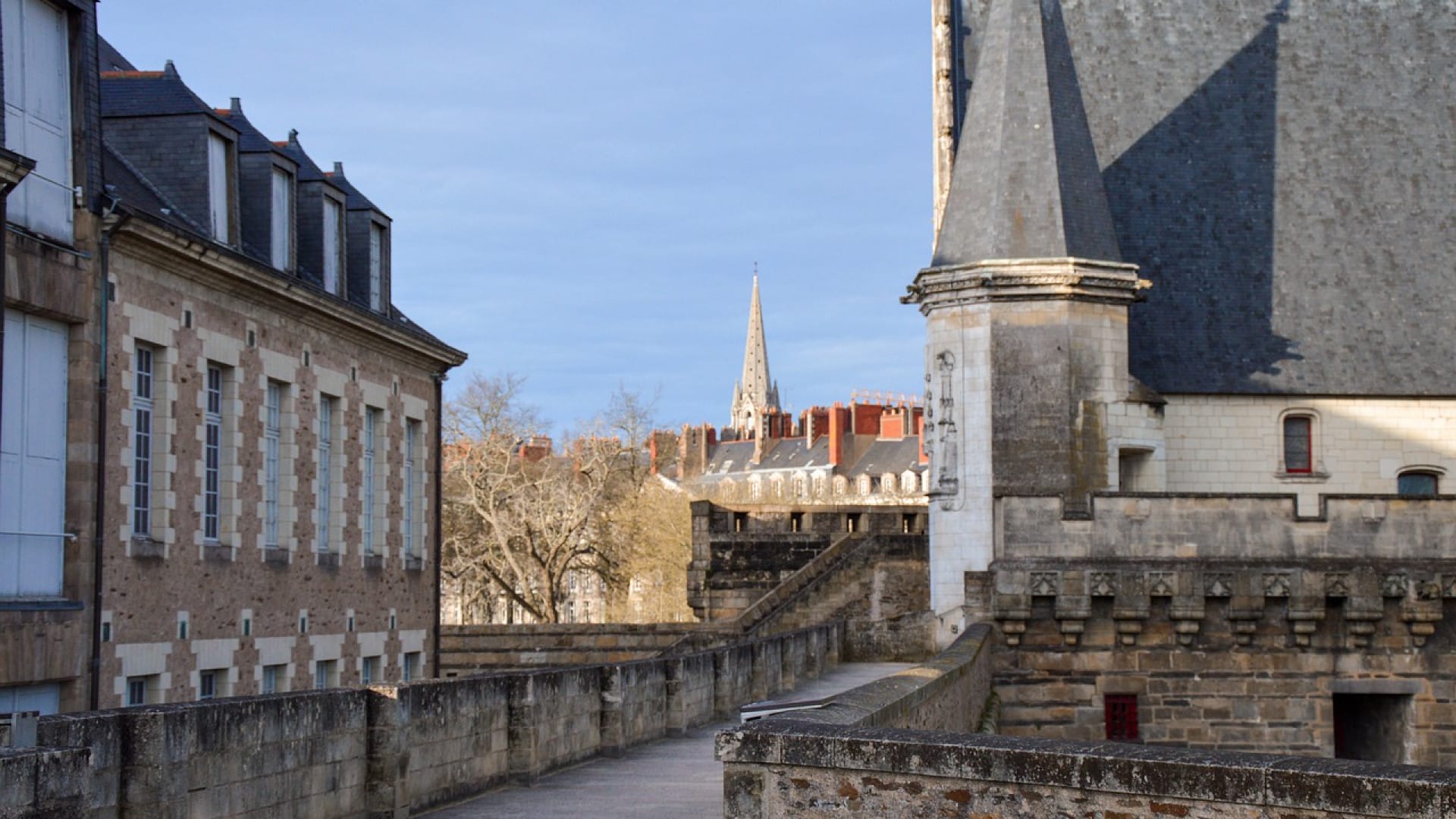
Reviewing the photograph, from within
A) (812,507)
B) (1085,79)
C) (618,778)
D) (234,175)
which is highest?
Answer: (1085,79)

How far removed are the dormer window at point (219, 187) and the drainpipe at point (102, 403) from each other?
104 inches

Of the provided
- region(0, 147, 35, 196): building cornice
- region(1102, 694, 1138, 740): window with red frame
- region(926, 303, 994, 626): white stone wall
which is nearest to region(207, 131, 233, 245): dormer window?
region(0, 147, 35, 196): building cornice

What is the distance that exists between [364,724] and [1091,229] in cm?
1686

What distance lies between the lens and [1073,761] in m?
7.07

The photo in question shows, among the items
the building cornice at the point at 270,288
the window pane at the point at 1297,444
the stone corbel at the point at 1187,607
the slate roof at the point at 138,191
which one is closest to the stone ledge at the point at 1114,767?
the building cornice at the point at 270,288

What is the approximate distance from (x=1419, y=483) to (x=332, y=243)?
16.0 metres

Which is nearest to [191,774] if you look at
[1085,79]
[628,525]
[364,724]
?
[364,724]

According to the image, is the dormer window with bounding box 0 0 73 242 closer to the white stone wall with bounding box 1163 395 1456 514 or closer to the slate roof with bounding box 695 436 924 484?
the white stone wall with bounding box 1163 395 1456 514

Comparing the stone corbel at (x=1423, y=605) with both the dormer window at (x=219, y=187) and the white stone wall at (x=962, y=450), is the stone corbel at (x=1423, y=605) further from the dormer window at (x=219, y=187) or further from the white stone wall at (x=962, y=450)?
the dormer window at (x=219, y=187)

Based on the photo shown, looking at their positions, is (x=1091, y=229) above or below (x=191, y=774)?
above

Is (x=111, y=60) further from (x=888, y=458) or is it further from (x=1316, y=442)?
(x=888, y=458)

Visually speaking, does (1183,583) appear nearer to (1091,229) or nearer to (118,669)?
(1091,229)

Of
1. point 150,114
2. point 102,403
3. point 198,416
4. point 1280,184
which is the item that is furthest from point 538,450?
point 102,403

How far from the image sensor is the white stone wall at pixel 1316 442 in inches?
1067
